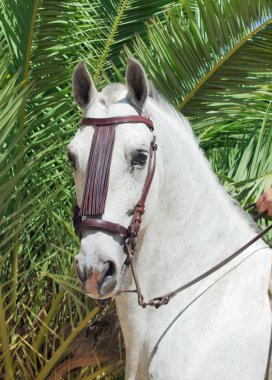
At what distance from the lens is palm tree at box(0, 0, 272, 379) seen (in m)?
4.77

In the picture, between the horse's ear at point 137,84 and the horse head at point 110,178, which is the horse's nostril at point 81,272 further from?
→ the horse's ear at point 137,84

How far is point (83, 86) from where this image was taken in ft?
9.95

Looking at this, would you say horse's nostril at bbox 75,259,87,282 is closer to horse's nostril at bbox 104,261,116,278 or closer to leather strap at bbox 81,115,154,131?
horse's nostril at bbox 104,261,116,278

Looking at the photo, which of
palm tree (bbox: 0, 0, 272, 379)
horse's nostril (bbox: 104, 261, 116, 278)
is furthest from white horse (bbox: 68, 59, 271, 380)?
palm tree (bbox: 0, 0, 272, 379)

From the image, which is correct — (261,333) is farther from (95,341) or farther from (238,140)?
(238,140)

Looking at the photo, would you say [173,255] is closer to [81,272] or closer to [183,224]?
[183,224]

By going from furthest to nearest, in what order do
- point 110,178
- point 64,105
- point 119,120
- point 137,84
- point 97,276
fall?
point 64,105, point 137,84, point 119,120, point 110,178, point 97,276

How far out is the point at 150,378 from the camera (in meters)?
2.72

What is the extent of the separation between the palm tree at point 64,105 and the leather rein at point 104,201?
167 cm

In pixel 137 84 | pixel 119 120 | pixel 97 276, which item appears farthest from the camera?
pixel 137 84

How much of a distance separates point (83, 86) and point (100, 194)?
23.1 inches

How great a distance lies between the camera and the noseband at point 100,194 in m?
2.68

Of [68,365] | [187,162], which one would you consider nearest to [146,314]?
[187,162]

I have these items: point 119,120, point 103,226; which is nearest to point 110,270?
point 103,226
